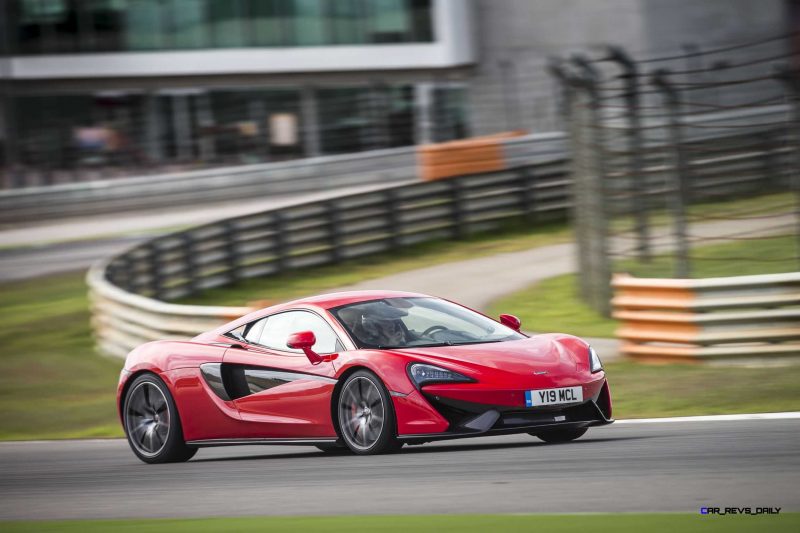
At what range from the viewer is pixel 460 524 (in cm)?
623

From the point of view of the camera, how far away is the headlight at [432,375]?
8516mm

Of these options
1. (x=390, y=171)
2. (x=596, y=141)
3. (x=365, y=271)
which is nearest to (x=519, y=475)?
(x=596, y=141)

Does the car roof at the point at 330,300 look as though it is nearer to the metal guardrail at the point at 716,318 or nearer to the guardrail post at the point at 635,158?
the metal guardrail at the point at 716,318

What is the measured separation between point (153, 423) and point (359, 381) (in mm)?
2145

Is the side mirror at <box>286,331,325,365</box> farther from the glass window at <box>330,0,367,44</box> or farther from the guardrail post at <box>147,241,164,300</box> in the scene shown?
the glass window at <box>330,0,367,44</box>

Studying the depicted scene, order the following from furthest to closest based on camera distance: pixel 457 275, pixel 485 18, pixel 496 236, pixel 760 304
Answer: pixel 485 18 < pixel 496 236 < pixel 457 275 < pixel 760 304

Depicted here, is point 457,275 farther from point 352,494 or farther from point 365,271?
point 352,494

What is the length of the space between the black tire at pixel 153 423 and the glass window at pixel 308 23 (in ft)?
96.9

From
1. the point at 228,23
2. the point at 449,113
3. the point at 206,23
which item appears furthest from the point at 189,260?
the point at 206,23

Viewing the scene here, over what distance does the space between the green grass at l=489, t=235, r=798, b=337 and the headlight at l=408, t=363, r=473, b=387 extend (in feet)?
21.1

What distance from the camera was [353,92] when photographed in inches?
1522

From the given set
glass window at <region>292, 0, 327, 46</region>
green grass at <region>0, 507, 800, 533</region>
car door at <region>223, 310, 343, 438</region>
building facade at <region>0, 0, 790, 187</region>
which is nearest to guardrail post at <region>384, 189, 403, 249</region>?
building facade at <region>0, 0, 790, 187</region>

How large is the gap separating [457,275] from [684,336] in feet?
25.1
